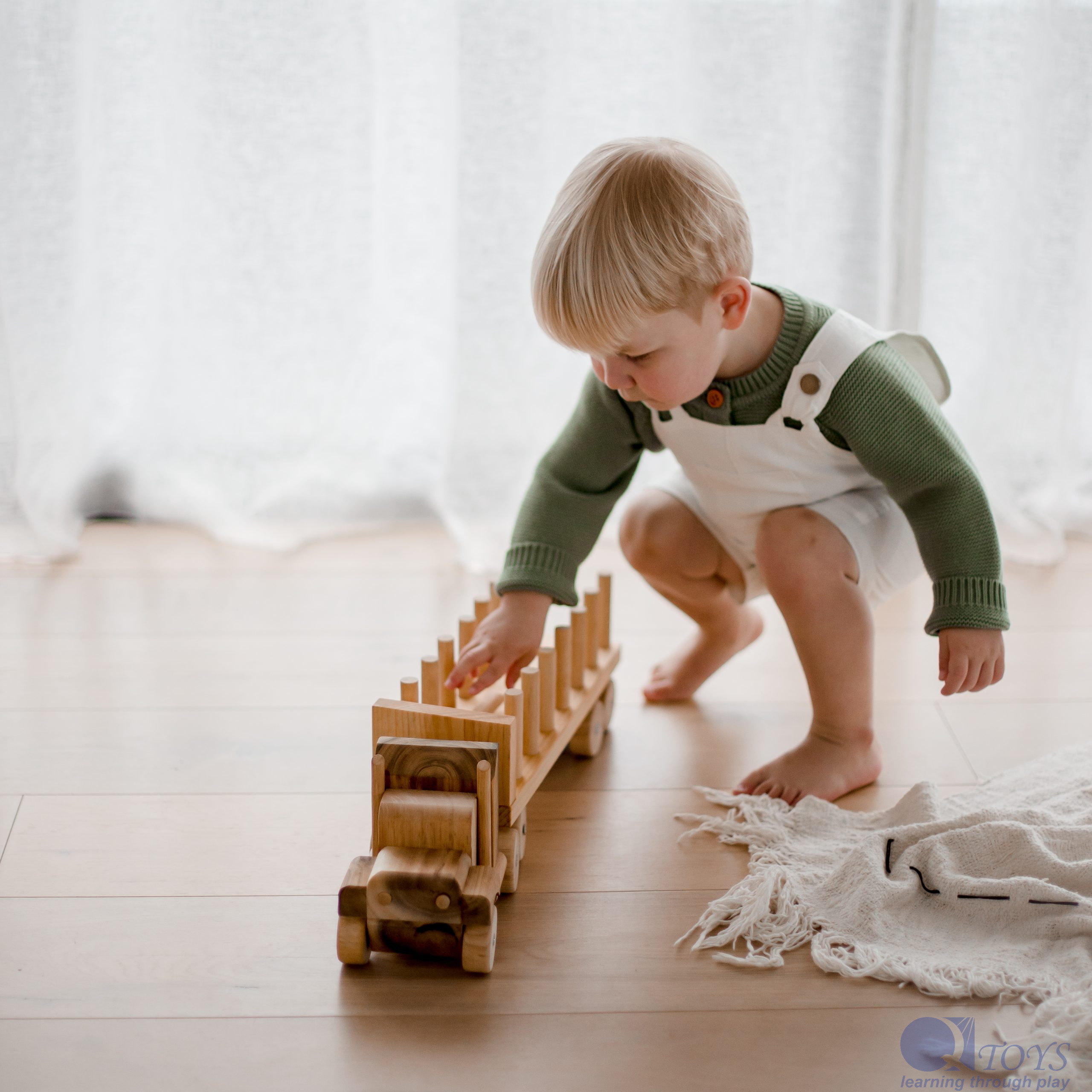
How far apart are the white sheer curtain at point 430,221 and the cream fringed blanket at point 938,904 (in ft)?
2.31

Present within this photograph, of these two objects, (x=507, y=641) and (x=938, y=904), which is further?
(x=507, y=641)

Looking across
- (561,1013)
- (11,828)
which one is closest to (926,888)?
(561,1013)

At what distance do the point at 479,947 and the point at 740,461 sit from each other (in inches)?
17.0

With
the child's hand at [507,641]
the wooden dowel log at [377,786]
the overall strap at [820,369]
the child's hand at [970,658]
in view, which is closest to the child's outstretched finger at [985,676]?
the child's hand at [970,658]

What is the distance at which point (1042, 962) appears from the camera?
73 centimetres

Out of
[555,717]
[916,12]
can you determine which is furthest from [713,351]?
[916,12]

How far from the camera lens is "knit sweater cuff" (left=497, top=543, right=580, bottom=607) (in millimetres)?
944

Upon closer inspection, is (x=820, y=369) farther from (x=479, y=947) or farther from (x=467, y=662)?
(x=479, y=947)

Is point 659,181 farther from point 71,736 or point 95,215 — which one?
point 95,215

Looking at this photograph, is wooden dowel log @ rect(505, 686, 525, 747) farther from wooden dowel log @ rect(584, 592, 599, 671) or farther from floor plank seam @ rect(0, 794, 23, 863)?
floor plank seam @ rect(0, 794, 23, 863)

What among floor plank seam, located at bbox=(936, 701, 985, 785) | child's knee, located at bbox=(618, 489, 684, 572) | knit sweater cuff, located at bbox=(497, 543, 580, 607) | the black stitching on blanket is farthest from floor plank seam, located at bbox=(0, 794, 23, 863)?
A: floor plank seam, located at bbox=(936, 701, 985, 785)

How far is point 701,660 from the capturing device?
1111mm

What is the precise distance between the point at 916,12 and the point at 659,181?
80cm

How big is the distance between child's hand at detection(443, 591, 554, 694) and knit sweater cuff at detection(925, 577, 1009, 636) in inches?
11.6
